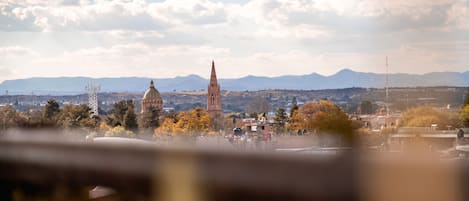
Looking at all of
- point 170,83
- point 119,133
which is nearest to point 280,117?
point 170,83

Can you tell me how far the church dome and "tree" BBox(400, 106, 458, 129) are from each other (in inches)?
76.1

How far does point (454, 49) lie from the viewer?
1669mm

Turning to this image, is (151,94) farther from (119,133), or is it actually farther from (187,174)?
(187,174)

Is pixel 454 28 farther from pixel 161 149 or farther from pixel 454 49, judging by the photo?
pixel 161 149

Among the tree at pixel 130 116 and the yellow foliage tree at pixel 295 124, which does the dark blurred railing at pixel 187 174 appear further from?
the tree at pixel 130 116

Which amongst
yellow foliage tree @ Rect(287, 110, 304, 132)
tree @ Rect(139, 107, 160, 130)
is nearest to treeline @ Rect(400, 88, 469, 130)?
yellow foliage tree @ Rect(287, 110, 304, 132)

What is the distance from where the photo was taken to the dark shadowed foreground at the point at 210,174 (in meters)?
0.34

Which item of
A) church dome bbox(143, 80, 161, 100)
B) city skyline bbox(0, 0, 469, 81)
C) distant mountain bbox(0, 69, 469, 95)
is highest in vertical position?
city skyline bbox(0, 0, 469, 81)

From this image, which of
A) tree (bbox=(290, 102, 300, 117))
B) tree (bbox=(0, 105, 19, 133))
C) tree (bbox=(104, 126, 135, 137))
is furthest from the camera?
tree (bbox=(290, 102, 300, 117))

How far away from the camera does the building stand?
3076 millimetres

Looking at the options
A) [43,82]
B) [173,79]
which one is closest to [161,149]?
[173,79]

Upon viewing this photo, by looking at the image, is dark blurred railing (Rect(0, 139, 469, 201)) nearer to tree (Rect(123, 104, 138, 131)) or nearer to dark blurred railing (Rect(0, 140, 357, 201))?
dark blurred railing (Rect(0, 140, 357, 201))

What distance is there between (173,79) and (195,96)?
25 cm

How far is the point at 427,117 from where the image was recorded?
→ 1.37 meters
